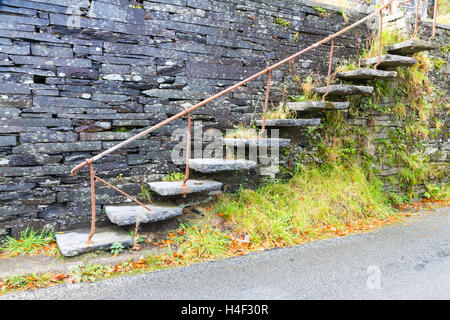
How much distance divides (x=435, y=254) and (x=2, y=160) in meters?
4.80

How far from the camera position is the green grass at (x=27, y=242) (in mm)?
3310

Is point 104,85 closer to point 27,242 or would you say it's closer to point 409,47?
point 27,242

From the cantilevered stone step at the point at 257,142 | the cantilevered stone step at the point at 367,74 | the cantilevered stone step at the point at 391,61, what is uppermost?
the cantilevered stone step at the point at 391,61

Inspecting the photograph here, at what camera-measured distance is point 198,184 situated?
3695 mm

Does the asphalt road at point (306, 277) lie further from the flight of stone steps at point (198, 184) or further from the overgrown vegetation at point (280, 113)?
the overgrown vegetation at point (280, 113)

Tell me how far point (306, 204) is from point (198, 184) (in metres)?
1.57

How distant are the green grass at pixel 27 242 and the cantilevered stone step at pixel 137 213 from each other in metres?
0.73

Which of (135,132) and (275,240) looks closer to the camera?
(275,240)

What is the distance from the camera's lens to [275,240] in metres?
3.67

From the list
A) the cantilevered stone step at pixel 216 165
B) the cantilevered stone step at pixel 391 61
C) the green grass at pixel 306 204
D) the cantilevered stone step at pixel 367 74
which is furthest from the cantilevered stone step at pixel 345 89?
the cantilevered stone step at pixel 216 165

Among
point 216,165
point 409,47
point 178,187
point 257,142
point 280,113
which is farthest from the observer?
point 409,47

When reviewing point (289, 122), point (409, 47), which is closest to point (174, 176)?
point (289, 122)
